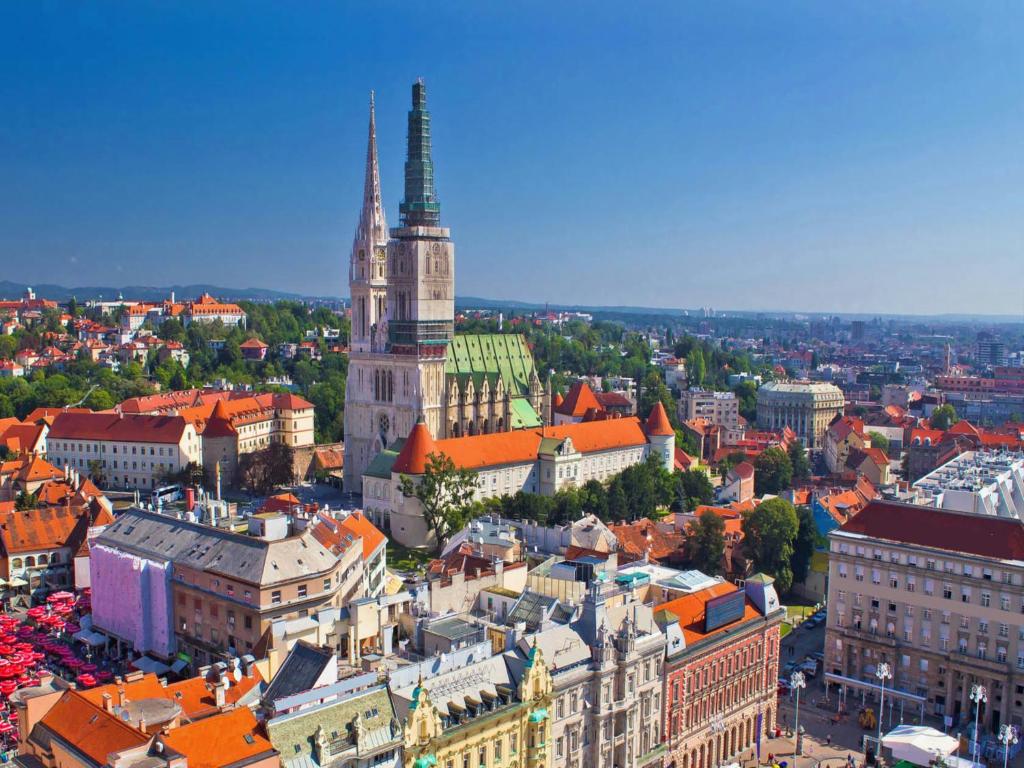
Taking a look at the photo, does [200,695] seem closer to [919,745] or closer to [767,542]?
[919,745]

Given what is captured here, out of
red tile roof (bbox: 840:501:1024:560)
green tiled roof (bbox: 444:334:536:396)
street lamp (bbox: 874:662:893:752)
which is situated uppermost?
green tiled roof (bbox: 444:334:536:396)

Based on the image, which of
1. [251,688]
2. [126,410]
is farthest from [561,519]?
[126,410]

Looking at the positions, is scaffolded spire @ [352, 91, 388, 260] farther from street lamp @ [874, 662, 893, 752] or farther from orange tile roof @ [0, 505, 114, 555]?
street lamp @ [874, 662, 893, 752]

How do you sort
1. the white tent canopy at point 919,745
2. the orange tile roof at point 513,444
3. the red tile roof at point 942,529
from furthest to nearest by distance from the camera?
the orange tile roof at point 513,444, the red tile roof at point 942,529, the white tent canopy at point 919,745

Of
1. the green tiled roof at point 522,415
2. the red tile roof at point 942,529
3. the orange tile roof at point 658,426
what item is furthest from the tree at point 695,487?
the red tile roof at point 942,529

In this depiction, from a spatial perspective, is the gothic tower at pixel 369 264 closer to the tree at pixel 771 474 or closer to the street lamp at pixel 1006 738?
the tree at pixel 771 474

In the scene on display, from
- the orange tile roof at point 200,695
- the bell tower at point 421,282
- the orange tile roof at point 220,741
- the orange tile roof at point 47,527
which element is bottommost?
the orange tile roof at point 47,527

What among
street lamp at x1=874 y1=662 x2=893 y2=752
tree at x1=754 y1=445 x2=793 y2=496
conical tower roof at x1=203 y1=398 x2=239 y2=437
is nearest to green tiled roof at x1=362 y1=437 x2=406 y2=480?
conical tower roof at x1=203 y1=398 x2=239 y2=437
